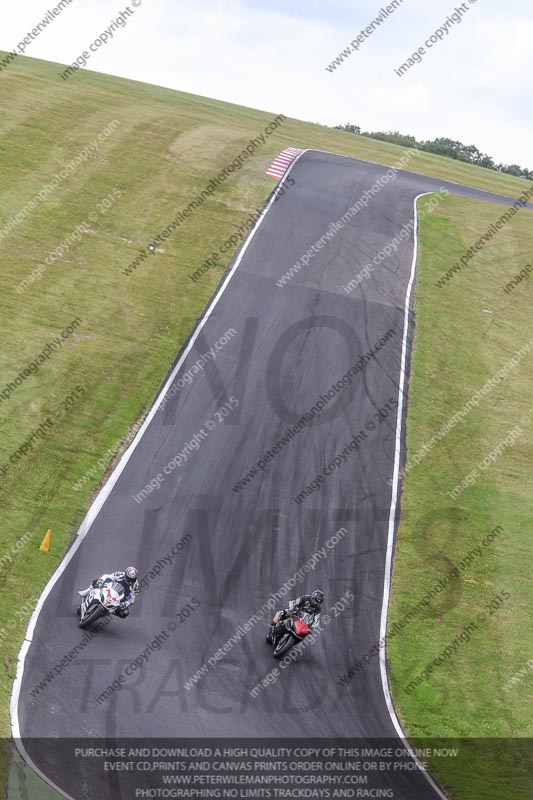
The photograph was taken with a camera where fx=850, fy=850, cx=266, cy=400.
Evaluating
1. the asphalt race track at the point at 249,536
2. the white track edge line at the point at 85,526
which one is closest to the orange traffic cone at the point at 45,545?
the white track edge line at the point at 85,526

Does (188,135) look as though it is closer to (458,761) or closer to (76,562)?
(76,562)

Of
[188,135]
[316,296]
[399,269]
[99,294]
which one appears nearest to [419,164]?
[188,135]

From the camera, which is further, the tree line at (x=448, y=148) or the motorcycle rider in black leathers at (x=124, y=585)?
the tree line at (x=448, y=148)

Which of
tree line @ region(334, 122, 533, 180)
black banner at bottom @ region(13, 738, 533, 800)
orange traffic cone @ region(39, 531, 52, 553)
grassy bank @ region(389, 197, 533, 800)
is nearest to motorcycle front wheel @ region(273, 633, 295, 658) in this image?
black banner at bottom @ region(13, 738, 533, 800)

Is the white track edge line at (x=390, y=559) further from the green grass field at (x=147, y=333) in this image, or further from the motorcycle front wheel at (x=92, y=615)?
the motorcycle front wheel at (x=92, y=615)

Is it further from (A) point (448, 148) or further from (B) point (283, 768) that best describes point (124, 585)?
(A) point (448, 148)
